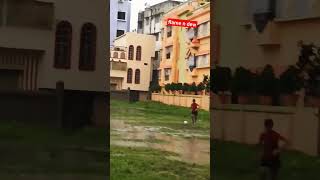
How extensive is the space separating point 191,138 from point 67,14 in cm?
60

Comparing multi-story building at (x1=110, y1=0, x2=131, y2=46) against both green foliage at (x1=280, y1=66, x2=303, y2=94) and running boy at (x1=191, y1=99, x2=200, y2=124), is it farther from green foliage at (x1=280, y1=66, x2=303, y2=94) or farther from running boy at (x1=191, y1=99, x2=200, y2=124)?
green foliage at (x1=280, y1=66, x2=303, y2=94)

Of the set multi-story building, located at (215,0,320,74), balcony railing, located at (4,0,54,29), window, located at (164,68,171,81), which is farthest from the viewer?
window, located at (164,68,171,81)

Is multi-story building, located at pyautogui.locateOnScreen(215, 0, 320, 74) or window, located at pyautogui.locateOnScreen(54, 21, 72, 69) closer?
multi-story building, located at pyautogui.locateOnScreen(215, 0, 320, 74)

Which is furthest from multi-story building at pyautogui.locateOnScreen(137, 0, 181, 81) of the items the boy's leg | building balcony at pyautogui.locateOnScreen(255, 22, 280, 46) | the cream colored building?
the boy's leg

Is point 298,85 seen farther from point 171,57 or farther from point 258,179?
point 171,57

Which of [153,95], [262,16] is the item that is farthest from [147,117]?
[262,16]

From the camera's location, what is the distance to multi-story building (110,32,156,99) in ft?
5.13

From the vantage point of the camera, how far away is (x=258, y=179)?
1.35 meters

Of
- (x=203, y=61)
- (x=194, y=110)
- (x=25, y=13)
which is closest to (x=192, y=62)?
(x=203, y=61)

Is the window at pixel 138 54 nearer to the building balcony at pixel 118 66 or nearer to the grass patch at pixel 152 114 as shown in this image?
the building balcony at pixel 118 66

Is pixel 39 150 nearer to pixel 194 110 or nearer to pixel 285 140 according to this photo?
pixel 194 110

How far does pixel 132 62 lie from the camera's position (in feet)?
5.14

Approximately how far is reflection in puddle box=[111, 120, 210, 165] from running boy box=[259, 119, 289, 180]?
0.88ft

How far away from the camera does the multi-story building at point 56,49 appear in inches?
57.8
